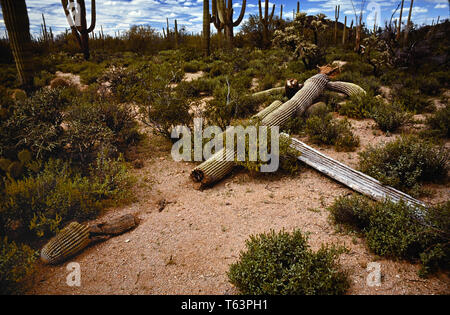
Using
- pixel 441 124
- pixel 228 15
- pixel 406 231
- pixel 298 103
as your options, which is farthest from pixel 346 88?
pixel 228 15

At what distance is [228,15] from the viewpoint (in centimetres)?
1655

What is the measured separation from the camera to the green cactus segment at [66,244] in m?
3.19

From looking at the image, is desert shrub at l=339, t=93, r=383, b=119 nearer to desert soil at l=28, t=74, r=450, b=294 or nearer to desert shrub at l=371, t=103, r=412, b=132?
desert shrub at l=371, t=103, r=412, b=132

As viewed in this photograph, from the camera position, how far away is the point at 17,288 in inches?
107

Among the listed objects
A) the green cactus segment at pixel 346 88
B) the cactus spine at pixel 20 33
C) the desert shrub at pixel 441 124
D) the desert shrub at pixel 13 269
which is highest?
the cactus spine at pixel 20 33

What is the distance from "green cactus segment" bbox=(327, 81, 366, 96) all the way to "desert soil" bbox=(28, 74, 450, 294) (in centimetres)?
377

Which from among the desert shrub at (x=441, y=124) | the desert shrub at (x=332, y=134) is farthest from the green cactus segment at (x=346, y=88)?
the desert shrub at (x=332, y=134)

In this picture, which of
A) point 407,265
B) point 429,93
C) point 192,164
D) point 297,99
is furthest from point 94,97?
point 429,93

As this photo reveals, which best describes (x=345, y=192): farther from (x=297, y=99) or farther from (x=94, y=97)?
(x=94, y=97)

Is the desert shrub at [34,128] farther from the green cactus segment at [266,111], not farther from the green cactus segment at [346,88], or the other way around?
the green cactus segment at [346,88]

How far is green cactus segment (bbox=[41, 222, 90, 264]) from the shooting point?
3193mm

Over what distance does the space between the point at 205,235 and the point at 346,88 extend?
24.6 ft

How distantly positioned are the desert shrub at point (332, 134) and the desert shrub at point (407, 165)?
1.12 meters
